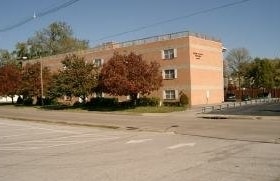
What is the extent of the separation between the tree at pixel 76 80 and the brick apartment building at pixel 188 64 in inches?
308

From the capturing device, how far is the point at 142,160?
1285 cm

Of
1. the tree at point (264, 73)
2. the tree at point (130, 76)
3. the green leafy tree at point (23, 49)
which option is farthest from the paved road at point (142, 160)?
the green leafy tree at point (23, 49)

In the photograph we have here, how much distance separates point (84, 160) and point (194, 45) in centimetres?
4079

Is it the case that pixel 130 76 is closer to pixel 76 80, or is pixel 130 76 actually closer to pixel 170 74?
pixel 170 74

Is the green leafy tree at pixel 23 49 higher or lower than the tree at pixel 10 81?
higher

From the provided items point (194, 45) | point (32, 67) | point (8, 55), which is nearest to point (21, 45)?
point (8, 55)

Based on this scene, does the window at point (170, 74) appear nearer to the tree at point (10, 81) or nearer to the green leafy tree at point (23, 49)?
the tree at point (10, 81)

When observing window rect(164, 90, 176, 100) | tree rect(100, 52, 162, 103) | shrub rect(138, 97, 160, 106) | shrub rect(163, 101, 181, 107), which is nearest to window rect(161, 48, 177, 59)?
window rect(164, 90, 176, 100)

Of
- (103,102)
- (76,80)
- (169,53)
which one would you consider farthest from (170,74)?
(76,80)

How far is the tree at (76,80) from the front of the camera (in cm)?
5253

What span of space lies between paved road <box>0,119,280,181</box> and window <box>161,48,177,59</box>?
34.7 metres

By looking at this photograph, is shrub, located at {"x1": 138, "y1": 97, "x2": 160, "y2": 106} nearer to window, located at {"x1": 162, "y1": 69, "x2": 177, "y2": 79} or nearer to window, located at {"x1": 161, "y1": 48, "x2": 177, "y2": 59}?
window, located at {"x1": 162, "y1": 69, "x2": 177, "y2": 79}

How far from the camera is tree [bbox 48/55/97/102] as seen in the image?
172 ft

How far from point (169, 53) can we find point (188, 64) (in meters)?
3.43
